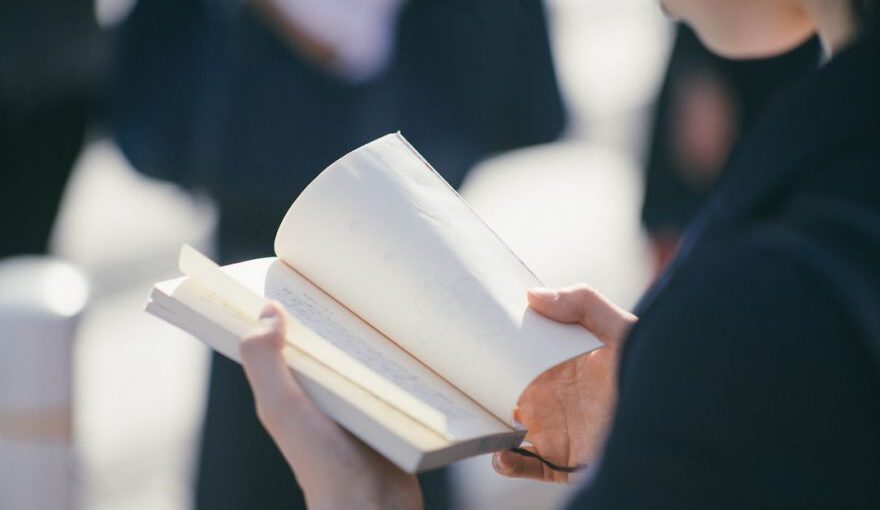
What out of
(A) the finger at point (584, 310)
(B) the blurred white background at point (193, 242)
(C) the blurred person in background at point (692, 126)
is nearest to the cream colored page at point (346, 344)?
(A) the finger at point (584, 310)

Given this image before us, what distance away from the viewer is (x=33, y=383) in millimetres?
2125

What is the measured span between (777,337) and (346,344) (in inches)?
18.1

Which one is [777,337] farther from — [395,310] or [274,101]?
[274,101]

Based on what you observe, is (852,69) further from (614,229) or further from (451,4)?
(614,229)

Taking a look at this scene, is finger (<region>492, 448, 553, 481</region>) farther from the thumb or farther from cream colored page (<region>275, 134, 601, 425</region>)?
the thumb

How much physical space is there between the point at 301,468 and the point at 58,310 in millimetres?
1072

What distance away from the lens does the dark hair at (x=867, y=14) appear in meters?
1.00

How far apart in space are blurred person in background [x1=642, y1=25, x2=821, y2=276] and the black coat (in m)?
2.52

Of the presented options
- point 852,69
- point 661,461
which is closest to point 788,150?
point 852,69

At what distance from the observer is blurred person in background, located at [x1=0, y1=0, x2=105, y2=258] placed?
3.42m

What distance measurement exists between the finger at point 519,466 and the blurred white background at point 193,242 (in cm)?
94

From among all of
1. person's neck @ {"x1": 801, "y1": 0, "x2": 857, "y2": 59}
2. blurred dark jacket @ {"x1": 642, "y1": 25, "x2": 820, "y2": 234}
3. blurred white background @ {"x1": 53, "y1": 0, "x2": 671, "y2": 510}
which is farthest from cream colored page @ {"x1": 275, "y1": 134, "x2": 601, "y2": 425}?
blurred dark jacket @ {"x1": 642, "y1": 25, "x2": 820, "y2": 234}

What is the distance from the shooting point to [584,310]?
1421 mm

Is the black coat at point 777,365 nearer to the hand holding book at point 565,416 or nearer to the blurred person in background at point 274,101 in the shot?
the hand holding book at point 565,416
